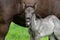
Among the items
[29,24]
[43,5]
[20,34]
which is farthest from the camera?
[20,34]

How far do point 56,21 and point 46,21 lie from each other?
0.74ft

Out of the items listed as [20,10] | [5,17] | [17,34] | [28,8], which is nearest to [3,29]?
[5,17]

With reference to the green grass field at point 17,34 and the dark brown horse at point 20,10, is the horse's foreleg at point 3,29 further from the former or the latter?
the green grass field at point 17,34

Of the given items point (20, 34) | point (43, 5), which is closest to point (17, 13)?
point (43, 5)

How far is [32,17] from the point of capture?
7.43 metres

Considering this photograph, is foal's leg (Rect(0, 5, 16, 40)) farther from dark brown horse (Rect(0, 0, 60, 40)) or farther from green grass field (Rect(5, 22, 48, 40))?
green grass field (Rect(5, 22, 48, 40))

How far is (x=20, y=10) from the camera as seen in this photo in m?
7.61

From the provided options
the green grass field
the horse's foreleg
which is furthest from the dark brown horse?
the green grass field

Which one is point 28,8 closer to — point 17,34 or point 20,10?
point 20,10

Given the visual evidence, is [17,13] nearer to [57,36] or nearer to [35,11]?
[35,11]

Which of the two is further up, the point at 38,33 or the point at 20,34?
the point at 38,33

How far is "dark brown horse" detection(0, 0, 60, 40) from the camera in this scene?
7.38m

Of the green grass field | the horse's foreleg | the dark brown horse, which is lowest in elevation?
the green grass field

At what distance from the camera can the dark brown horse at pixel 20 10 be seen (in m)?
7.38
